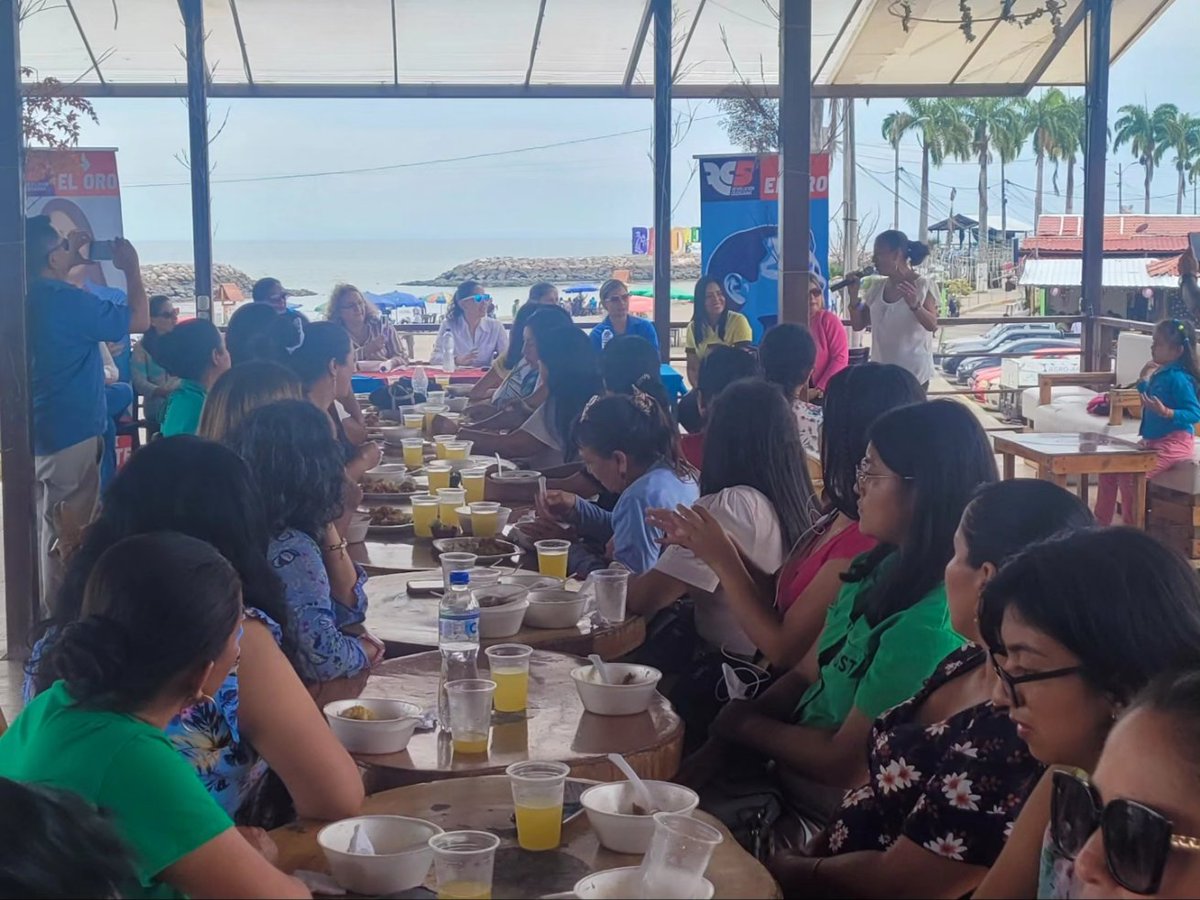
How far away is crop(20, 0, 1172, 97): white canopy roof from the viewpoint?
30.5 feet

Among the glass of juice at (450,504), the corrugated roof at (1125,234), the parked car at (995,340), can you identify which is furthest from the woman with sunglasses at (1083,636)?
the corrugated roof at (1125,234)

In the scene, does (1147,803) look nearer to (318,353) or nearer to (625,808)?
(625,808)

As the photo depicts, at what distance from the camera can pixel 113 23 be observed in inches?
360

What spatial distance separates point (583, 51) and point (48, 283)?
5.50m

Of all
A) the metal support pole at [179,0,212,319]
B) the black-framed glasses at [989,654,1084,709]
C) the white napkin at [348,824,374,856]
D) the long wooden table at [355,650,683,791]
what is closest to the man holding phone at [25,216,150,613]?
the metal support pole at [179,0,212,319]

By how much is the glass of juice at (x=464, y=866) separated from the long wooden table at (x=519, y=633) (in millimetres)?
1198

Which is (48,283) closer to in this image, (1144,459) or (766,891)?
(766,891)

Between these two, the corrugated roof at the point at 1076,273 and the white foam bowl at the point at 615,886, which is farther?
the corrugated roof at the point at 1076,273

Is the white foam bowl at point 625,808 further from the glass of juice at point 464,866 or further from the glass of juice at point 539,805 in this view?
the glass of juice at point 464,866

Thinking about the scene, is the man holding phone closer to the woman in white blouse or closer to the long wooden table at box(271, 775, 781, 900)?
the long wooden table at box(271, 775, 781, 900)

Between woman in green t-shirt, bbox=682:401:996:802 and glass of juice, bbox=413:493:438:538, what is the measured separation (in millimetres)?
1641

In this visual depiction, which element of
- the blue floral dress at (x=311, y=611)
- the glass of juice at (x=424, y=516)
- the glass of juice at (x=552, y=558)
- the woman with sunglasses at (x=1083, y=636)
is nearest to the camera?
the woman with sunglasses at (x=1083, y=636)

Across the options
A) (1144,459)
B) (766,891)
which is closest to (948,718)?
(766,891)

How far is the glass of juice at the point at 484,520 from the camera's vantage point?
3891mm
